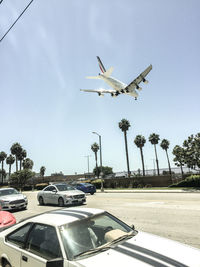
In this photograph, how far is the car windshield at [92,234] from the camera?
118 inches

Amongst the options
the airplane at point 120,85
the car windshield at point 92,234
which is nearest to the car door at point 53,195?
the car windshield at point 92,234

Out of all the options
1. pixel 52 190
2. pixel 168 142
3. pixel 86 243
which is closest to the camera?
pixel 86 243

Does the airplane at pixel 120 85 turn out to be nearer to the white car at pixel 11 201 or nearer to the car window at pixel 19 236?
the white car at pixel 11 201

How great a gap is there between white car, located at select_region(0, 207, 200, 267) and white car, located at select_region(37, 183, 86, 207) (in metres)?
10.4

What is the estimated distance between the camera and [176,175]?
37969 millimetres

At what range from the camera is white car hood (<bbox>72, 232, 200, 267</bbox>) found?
2.62 m

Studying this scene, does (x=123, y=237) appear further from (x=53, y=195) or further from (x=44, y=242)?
(x=53, y=195)

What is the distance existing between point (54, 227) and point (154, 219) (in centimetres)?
739

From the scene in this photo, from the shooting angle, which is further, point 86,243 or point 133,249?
point 86,243

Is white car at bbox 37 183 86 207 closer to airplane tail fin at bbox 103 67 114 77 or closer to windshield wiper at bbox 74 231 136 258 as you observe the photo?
windshield wiper at bbox 74 231 136 258

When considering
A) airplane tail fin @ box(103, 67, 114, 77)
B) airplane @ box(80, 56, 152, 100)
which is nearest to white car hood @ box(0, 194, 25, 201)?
airplane @ box(80, 56, 152, 100)

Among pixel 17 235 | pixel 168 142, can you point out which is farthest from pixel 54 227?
pixel 168 142

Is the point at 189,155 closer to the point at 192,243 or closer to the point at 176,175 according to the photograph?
the point at 176,175

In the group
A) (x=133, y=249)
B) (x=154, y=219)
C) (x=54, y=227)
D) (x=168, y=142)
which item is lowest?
(x=154, y=219)
